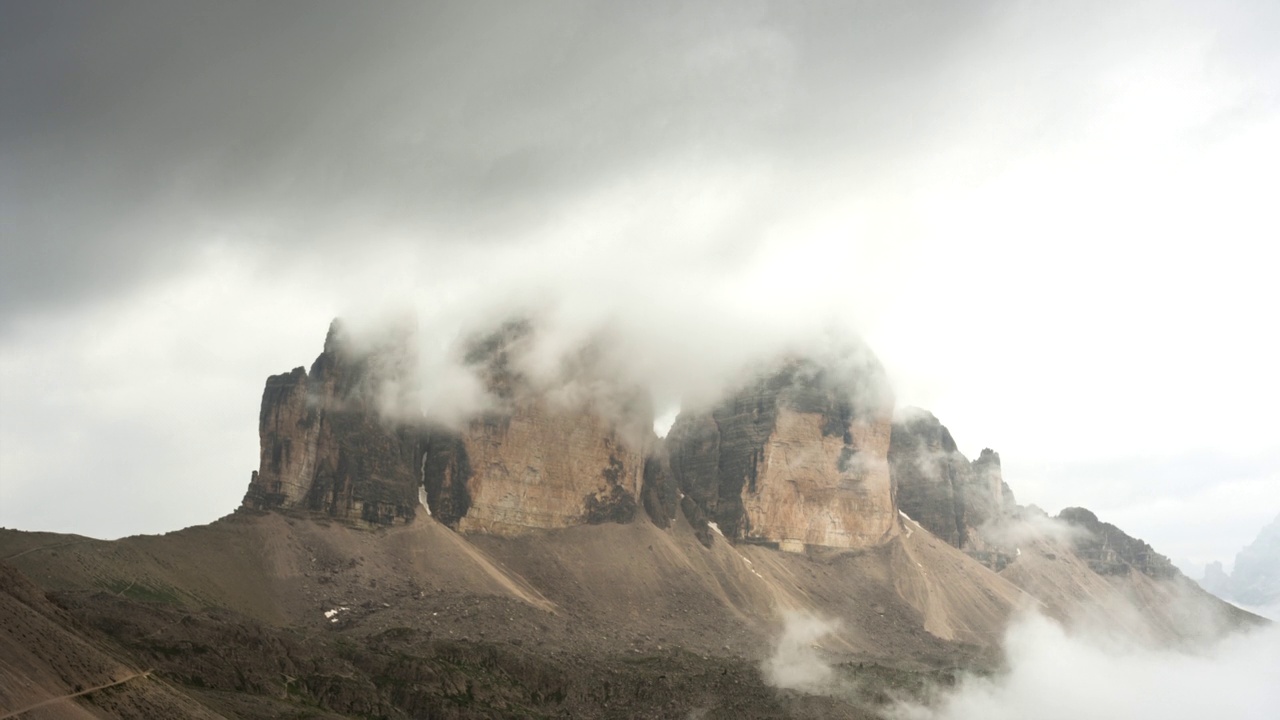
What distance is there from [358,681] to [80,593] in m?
50.0

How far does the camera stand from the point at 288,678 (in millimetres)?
184125

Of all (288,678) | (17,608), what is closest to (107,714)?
(17,608)

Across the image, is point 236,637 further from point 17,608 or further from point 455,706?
point 17,608

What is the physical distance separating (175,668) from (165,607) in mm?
38700

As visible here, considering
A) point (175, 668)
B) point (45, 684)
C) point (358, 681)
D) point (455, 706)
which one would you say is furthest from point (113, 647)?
point (455, 706)

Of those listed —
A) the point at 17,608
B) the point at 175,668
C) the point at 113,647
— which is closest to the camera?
the point at 17,608

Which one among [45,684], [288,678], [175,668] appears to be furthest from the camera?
[288,678]

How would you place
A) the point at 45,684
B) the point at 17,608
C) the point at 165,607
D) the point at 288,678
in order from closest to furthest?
1. the point at 45,684
2. the point at 17,608
3. the point at 288,678
4. the point at 165,607

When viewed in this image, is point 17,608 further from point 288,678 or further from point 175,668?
point 288,678

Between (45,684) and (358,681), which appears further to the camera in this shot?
(358,681)

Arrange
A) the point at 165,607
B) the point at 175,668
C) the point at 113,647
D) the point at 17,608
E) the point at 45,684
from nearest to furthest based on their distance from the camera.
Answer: the point at 45,684 < the point at 17,608 < the point at 113,647 < the point at 175,668 < the point at 165,607

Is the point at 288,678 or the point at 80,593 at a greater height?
the point at 80,593

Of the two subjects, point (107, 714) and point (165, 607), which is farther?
point (165, 607)

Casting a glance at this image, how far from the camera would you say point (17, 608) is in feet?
424
